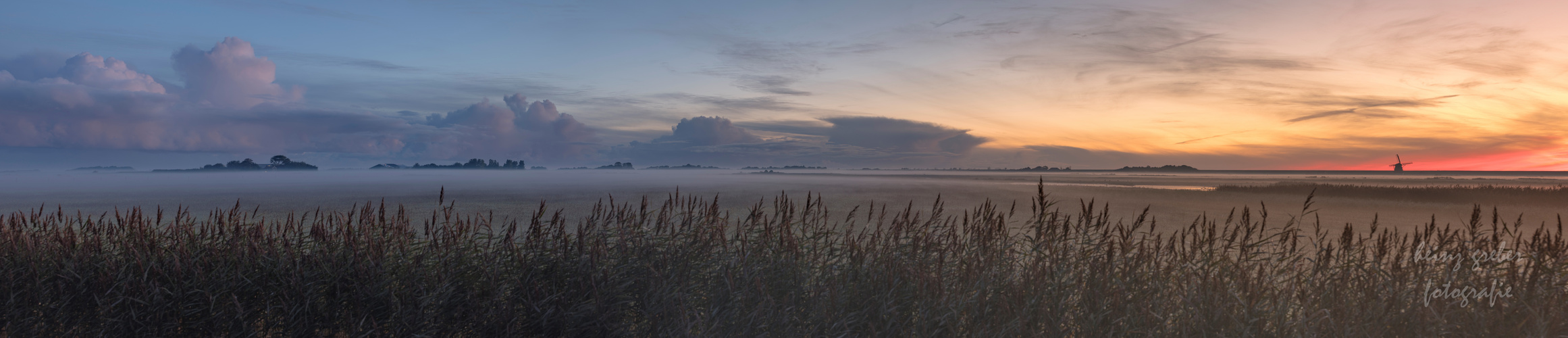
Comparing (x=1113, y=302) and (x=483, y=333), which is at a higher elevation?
(x=1113, y=302)

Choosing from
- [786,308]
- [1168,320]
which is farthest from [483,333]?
[1168,320]

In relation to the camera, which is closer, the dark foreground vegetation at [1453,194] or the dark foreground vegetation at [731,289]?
the dark foreground vegetation at [731,289]

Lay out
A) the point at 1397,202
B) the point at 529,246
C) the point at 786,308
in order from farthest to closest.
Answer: the point at 1397,202, the point at 529,246, the point at 786,308

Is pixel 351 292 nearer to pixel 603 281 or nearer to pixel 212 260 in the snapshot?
pixel 212 260

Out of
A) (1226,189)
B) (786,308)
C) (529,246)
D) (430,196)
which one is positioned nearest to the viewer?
(786,308)

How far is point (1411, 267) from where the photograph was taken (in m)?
5.54

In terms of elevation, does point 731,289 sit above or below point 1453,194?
below

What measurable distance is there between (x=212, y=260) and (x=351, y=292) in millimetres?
1559

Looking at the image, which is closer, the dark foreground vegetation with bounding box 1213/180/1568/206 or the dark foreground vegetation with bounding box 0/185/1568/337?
the dark foreground vegetation with bounding box 0/185/1568/337

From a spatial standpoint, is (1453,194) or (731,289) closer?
(731,289)

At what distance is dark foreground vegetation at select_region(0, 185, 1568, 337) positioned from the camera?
15.8 ft

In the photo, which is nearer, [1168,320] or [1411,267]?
[1168,320]

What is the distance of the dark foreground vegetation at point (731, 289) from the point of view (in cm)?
482

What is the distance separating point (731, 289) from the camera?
186 inches
